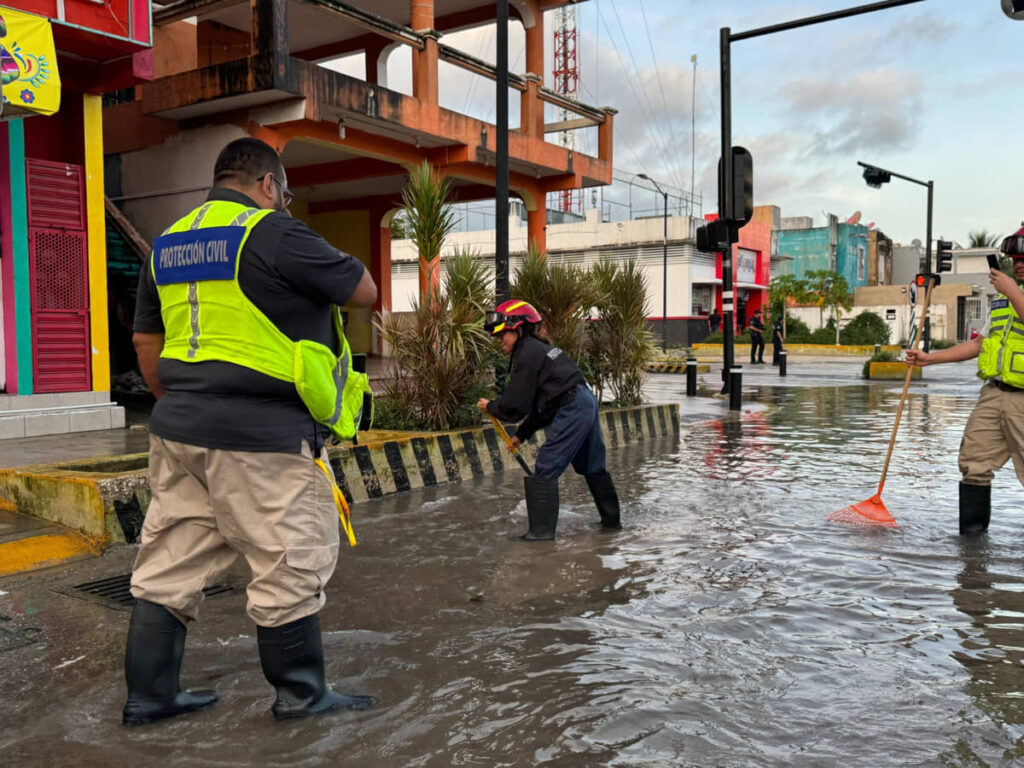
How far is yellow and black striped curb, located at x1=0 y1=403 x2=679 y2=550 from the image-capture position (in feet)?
18.5

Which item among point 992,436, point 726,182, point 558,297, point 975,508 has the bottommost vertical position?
point 975,508

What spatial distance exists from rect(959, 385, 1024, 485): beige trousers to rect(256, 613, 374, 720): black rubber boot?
4515 millimetres

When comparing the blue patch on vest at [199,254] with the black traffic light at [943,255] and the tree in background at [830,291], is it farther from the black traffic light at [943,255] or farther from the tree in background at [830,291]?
the tree in background at [830,291]

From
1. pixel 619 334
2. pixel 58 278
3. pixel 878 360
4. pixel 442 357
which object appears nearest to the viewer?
pixel 442 357

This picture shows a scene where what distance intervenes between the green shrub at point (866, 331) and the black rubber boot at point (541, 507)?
1699 inches

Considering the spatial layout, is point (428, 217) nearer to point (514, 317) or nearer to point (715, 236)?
point (514, 317)

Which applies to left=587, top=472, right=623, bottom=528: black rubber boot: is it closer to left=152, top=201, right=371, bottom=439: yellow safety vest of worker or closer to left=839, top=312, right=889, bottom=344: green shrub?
left=152, top=201, right=371, bottom=439: yellow safety vest of worker

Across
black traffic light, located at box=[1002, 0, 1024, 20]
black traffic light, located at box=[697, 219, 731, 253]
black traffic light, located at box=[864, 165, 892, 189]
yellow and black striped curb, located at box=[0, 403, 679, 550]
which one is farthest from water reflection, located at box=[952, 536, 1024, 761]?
black traffic light, located at box=[864, 165, 892, 189]

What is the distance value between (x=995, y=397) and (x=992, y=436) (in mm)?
255

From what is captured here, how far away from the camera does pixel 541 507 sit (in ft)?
19.7

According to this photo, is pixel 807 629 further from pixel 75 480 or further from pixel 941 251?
pixel 941 251

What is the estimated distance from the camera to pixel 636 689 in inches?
139

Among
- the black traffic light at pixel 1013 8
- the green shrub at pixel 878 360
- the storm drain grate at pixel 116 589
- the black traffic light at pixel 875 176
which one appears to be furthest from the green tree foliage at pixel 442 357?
the black traffic light at pixel 875 176

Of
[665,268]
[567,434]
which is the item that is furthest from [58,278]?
[665,268]
